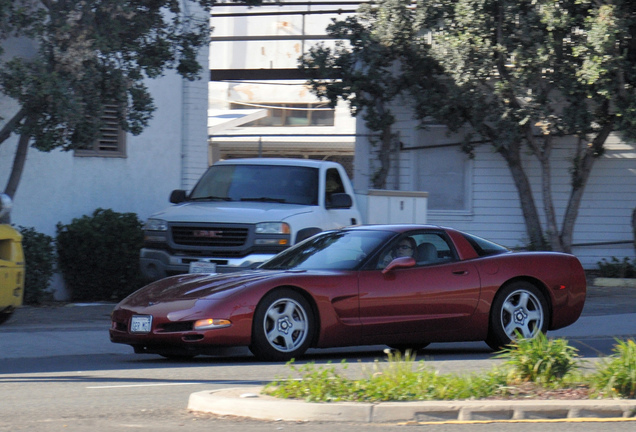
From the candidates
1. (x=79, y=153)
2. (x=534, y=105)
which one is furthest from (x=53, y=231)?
(x=534, y=105)

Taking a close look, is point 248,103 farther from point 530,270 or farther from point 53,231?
point 530,270

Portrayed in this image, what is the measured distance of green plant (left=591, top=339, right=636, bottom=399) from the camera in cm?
665

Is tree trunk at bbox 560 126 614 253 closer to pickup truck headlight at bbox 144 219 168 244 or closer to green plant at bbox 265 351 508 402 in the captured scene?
pickup truck headlight at bbox 144 219 168 244

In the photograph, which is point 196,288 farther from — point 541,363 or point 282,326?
point 541,363

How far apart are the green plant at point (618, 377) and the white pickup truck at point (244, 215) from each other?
6381mm

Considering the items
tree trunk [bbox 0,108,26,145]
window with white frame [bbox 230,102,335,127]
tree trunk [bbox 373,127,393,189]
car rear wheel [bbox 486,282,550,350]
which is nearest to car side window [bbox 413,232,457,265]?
car rear wheel [bbox 486,282,550,350]

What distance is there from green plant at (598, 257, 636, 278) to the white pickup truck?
299 inches

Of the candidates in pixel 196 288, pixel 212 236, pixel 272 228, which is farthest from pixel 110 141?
pixel 196 288

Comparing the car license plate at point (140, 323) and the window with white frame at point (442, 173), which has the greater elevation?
the window with white frame at point (442, 173)

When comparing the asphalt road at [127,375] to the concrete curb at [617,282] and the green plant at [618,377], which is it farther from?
the concrete curb at [617,282]

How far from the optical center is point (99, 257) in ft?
53.0

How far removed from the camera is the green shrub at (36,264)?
1512 cm

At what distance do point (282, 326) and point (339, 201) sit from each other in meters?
4.94

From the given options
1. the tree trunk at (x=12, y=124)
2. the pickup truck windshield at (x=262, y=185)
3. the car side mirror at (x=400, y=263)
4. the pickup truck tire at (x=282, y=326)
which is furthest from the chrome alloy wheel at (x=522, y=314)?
the tree trunk at (x=12, y=124)
